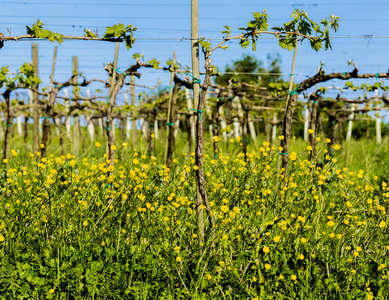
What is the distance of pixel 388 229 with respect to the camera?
→ 4.09 metres

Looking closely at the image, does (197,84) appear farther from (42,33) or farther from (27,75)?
(27,75)

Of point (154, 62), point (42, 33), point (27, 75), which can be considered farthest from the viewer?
point (27, 75)

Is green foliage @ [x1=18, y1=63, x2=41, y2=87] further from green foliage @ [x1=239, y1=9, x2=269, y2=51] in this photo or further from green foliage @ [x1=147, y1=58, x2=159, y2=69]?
green foliage @ [x1=239, y1=9, x2=269, y2=51]

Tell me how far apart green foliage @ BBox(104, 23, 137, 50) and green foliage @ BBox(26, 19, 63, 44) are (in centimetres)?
48

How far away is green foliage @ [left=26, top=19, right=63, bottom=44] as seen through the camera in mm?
4195

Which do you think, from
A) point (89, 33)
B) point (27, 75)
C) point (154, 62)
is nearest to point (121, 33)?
point (89, 33)

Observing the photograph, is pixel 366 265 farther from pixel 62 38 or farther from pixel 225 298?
pixel 62 38

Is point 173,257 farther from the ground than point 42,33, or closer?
closer

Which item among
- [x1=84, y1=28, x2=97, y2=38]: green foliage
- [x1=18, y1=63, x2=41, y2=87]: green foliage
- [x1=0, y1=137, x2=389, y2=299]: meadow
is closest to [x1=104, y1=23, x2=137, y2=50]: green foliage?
[x1=84, y1=28, x2=97, y2=38]: green foliage

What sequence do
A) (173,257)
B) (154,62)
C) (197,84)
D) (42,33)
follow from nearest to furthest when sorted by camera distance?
(173,257)
(197,84)
(42,33)
(154,62)

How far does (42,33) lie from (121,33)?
2.58ft

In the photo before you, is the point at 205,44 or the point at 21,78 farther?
the point at 21,78

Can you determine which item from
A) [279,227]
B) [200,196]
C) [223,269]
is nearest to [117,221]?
[200,196]

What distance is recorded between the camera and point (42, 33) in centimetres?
419
